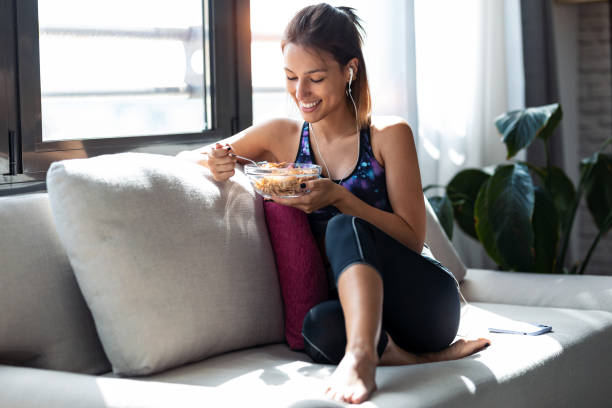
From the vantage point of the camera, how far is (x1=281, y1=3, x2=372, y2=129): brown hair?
6.75 ft

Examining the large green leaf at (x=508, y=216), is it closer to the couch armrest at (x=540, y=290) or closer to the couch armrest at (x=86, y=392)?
the couch armrest at (x=540, y=290)

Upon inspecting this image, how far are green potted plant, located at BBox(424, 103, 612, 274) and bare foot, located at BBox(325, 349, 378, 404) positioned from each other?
1591mm

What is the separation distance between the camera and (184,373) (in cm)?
174

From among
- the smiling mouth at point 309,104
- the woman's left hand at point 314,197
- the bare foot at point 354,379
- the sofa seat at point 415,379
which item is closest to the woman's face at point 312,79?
the smiling mouth at point 309,104

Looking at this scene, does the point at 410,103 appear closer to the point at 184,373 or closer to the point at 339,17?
the point at 339,17

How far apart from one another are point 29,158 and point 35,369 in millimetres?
794

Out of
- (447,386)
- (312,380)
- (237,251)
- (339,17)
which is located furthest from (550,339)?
(339,17)

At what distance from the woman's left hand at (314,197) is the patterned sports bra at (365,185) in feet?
0.54

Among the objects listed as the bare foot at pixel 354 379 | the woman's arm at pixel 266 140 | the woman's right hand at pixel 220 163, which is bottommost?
the bare foot at pixel 354 379

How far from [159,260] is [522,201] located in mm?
1756

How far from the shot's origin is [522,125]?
3.16 m

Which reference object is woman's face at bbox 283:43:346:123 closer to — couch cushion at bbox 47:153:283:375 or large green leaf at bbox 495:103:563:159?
couch cushion at bbox 47:153:283:375

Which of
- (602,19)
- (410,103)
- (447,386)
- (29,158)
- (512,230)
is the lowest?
(447,386)

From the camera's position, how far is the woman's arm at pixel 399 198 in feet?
6.48
